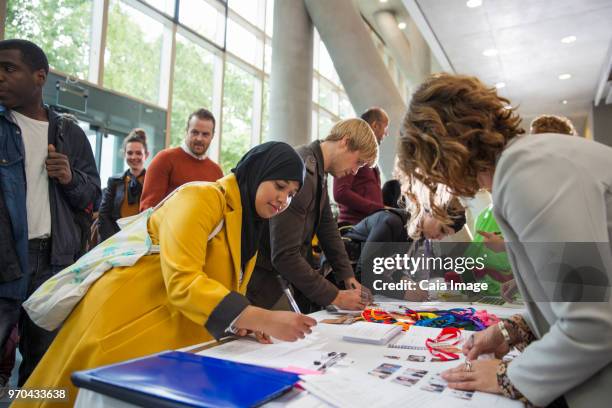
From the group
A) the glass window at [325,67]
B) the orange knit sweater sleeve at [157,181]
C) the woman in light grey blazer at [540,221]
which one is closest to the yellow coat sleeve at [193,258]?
the woman in light grey blazer at [540,221]

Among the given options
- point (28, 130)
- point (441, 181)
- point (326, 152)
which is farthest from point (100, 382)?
point (326, 152)

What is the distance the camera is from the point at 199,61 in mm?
6645

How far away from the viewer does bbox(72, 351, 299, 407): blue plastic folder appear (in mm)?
734

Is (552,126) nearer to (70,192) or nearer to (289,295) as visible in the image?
(289,295)

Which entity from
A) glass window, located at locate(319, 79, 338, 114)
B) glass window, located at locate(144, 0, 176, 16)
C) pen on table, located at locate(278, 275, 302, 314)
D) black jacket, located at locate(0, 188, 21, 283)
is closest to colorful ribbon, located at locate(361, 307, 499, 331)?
pen on table, located at locate(278, 275, 302, 314)

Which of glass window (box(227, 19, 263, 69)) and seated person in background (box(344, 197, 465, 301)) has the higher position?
glass window (box(227, 19, 263, 69))

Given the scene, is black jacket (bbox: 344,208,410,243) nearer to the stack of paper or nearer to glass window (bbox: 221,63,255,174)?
the stack of paper

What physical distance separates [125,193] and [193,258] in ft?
8.66

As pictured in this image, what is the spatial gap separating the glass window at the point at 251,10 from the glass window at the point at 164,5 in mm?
1459

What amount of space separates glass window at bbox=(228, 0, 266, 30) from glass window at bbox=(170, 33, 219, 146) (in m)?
1.11

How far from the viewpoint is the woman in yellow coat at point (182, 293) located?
1.13 meters

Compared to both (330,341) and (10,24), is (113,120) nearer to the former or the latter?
(10,24)

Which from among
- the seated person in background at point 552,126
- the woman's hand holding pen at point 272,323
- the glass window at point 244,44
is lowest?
the woman's hand holding pen at point 272,323

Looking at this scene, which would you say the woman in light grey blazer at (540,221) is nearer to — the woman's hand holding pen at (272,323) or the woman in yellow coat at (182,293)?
the woman's hand holding pen at (272,323)
